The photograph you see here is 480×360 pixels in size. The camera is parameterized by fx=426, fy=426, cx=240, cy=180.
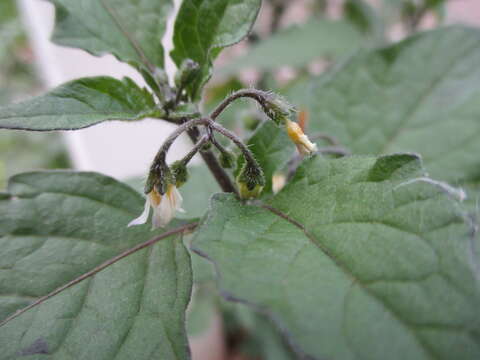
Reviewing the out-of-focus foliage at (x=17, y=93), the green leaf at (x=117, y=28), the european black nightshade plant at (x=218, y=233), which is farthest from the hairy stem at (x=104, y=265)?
the out-of-focus foliage at (x=17, y=93)

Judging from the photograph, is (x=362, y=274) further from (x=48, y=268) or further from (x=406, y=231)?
(x=48, y=268)

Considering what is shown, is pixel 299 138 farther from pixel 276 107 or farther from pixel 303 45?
pixel 303 45

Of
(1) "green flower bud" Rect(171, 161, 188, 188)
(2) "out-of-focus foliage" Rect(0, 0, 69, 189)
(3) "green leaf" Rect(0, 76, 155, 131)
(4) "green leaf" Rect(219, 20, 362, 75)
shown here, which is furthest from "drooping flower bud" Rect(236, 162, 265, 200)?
(2) "out-of-focus foliage" Rect(0, 0, 69, 189)

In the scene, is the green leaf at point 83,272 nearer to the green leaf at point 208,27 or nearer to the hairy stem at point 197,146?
the hairy stem at point 197,146

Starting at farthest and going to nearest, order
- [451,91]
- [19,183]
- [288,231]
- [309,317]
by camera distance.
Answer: [451,91] < [19,183] < [288,231] < [309,317]

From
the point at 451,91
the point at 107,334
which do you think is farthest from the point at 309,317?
the point at 451,91

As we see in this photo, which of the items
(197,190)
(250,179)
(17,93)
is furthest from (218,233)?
(17,93)

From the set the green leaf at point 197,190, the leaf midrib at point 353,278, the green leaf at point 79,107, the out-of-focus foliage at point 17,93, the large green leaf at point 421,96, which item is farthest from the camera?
the out-of-focus foliage at point 17,93
